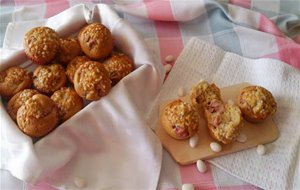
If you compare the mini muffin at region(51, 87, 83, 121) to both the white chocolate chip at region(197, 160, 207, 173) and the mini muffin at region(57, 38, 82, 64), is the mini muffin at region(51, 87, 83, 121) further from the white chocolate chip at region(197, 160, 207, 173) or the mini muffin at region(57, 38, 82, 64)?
the white chocolate chip at region(197, 160, 207, 173)

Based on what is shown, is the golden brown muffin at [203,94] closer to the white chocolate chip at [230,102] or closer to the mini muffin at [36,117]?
the white chocolate chip at [230,102]

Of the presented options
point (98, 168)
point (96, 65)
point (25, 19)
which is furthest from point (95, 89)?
point (25, 19)

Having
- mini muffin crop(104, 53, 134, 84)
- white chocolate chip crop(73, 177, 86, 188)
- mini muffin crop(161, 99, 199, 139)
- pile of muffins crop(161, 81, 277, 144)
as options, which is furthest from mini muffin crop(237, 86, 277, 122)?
white chocolate chip crop(73, 177, 86, 188)

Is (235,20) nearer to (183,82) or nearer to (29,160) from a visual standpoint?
(183,82)

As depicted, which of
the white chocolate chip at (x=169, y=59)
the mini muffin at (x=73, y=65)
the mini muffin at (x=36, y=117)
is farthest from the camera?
the white chocolate chip at (x=169, y=59)

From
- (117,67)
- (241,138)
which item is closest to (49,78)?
(117,67)

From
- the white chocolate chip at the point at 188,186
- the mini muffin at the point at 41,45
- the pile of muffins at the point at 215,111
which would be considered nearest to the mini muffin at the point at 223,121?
the pile of muffins at the point at 215,111
